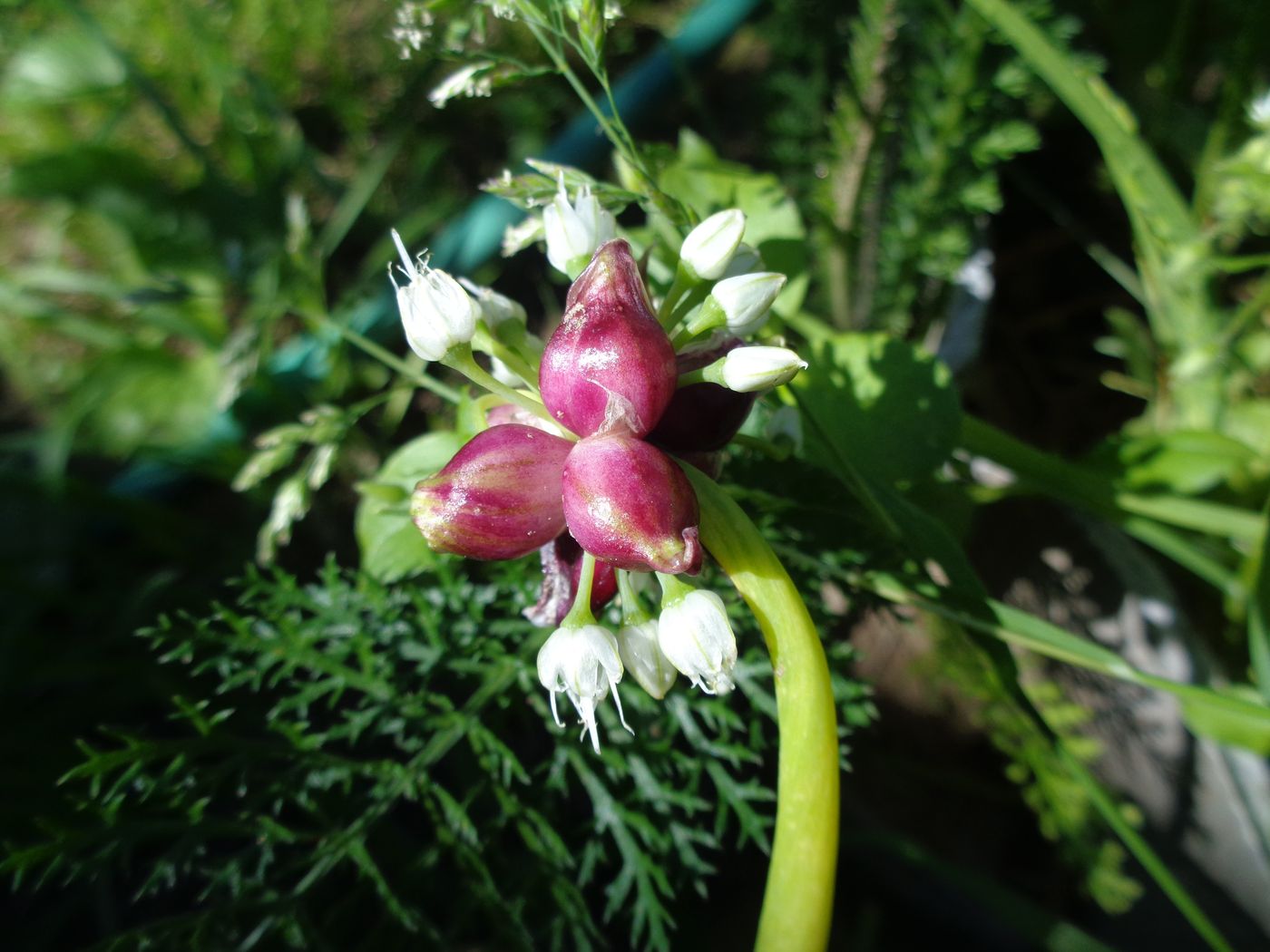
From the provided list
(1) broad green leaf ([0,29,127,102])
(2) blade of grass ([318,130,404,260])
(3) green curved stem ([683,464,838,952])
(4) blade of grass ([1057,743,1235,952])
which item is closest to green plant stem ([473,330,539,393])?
(3) green curved stem ([683,464,838,952])

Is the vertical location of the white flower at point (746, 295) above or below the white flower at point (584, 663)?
above

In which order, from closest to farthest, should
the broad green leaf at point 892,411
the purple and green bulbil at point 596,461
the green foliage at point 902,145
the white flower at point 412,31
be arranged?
the purple and green bulbil at point 596,461
the white flower at point 412,31
the broad green leaf at point 892,411
the green foliage at point 902,145

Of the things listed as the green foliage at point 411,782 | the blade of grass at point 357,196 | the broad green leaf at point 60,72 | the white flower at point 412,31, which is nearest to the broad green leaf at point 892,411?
the green foliage at point 411,782

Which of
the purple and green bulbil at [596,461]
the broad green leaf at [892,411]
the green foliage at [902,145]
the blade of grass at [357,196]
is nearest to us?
the purple and green bulbil at [596,461]

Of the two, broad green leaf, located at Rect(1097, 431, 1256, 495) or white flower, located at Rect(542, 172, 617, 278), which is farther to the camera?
broad green leaf, located at Rect(1097, 431, 1256, 495)

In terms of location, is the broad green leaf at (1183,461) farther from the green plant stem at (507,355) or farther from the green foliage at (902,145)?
the green plant stem at (507,355)

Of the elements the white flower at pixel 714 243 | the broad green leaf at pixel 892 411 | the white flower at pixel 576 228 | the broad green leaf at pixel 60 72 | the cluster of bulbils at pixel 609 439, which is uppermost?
the broad green leaf at pixel 60 72

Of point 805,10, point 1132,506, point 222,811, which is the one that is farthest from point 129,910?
point 805,10

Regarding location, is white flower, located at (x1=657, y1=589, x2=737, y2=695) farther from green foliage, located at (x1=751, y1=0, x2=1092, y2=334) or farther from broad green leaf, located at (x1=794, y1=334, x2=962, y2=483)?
green foliage, located at (x1=751, y1=0, x2=1092, y2=334)

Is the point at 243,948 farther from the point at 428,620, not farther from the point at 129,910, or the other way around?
the point at 129,910

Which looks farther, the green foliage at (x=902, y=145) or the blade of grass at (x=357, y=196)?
the blade of grass at (x=357, y=196)
